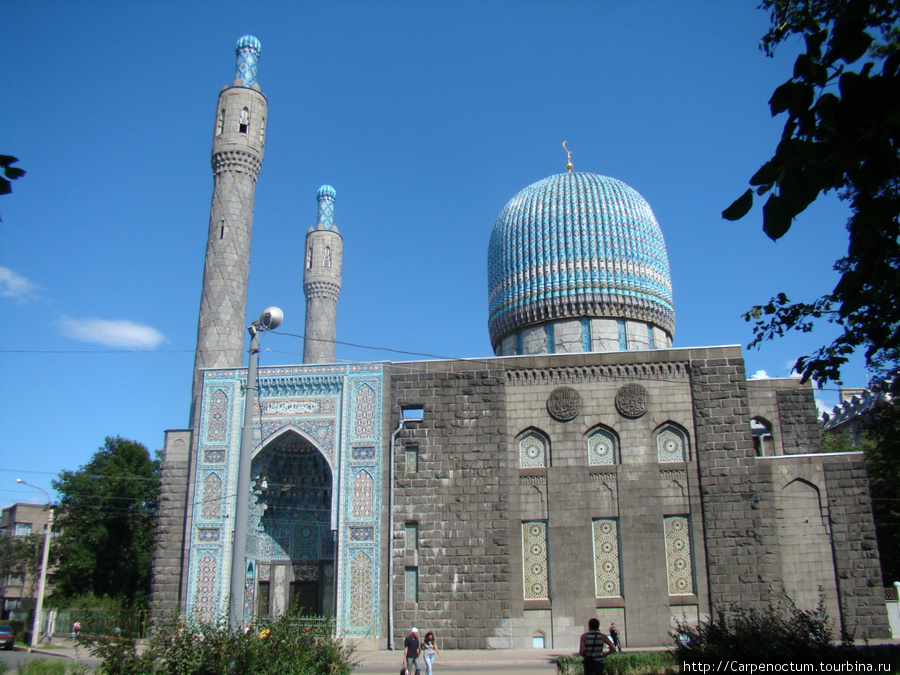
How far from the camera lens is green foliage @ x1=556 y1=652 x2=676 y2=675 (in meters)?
9.77

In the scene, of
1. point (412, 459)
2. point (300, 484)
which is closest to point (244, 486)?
point (412, 459)

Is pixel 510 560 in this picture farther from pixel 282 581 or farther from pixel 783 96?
pixel 783 96

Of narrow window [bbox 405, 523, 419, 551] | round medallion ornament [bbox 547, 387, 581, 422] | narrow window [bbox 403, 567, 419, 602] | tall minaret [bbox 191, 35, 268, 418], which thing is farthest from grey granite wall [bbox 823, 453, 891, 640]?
tall minaret [bbox 191, 35, 268, 418]

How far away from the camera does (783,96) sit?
286 centimetres

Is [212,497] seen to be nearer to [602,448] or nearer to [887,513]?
[602,448]

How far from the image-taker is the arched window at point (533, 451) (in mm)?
17719

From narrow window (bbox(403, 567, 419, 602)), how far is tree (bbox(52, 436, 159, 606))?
49.4 ft

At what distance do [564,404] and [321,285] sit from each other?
53.6 ft

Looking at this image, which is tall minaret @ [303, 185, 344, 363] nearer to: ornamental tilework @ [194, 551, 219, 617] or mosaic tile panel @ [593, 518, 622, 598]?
ornamental tilework @ [194, 551, 219, 617]

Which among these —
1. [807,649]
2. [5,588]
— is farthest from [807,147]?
[5,588]

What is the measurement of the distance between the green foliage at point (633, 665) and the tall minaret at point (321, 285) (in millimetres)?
21188

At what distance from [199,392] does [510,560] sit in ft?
30.0

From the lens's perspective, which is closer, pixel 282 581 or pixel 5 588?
pixel 282 581

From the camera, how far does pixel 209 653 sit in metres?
6.59
